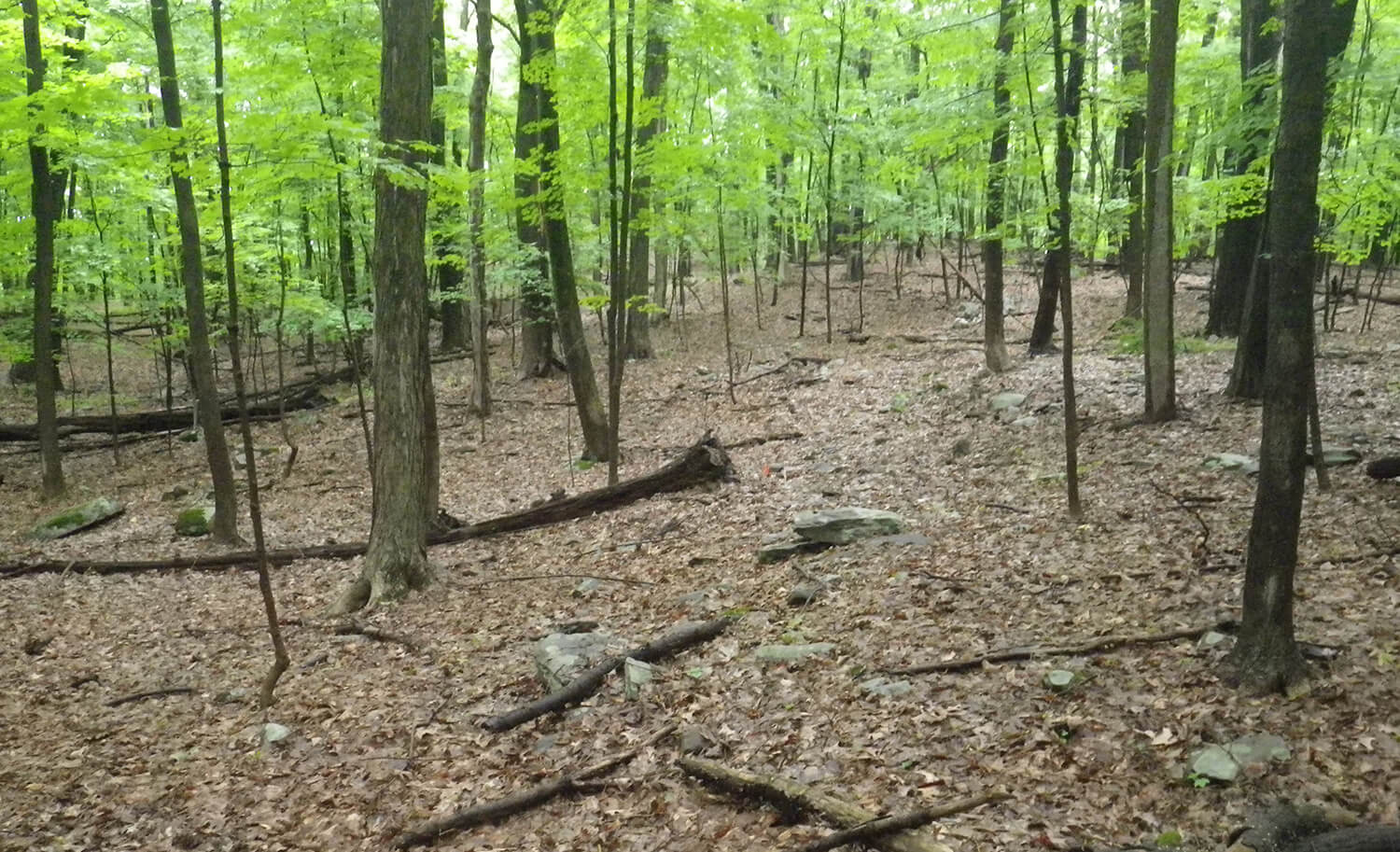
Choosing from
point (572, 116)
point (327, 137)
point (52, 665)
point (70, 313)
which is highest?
point (572, 116)

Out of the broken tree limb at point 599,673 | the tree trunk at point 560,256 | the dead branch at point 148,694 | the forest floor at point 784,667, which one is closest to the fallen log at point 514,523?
the forest floor at point 784,667

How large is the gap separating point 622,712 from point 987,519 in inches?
173

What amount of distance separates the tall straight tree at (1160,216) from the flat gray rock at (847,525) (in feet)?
12.9

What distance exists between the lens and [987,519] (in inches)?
338

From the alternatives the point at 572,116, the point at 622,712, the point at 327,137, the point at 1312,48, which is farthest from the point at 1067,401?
the point at 572,116

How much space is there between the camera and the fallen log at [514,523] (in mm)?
10914

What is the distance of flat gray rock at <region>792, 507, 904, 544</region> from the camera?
8625 millimetres

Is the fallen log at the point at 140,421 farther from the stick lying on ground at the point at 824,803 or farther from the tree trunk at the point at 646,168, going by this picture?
the stick lying on ground at the point at 824,803

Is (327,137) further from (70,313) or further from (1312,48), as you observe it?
(70,313)

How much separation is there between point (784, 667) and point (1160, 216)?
271 inches

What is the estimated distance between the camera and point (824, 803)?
181 inches

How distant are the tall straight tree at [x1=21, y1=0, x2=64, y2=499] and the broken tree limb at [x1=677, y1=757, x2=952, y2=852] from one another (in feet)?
44.7

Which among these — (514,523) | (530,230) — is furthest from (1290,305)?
(530,230)

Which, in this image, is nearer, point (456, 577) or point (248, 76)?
point (456, 577)
